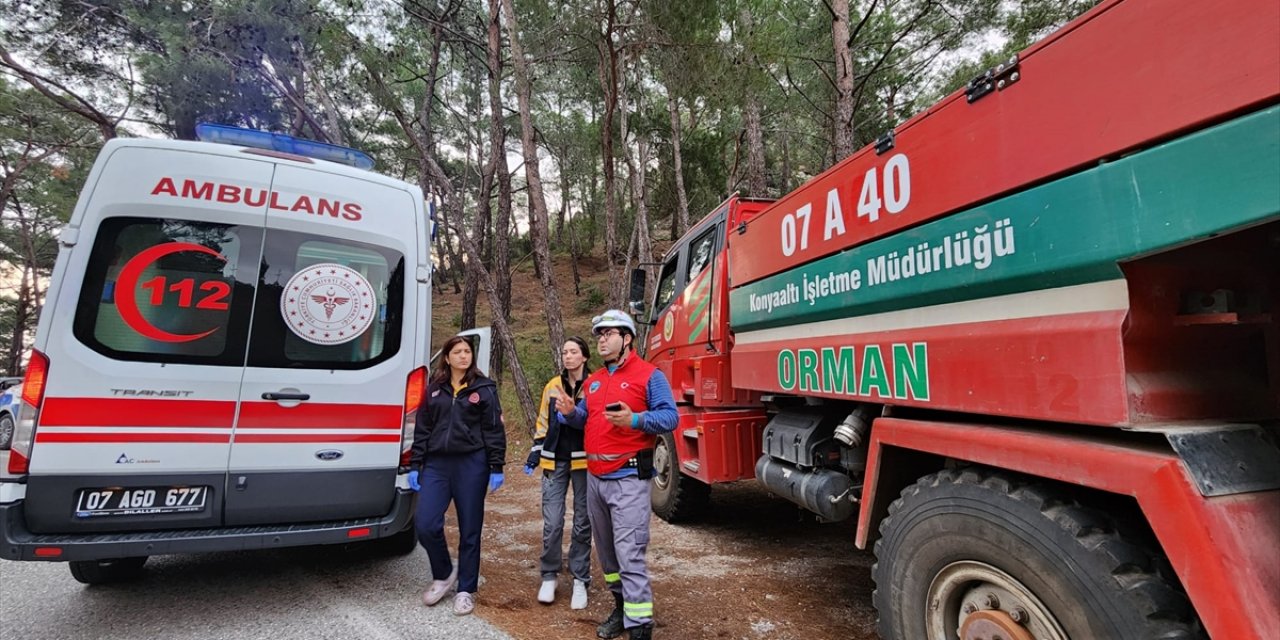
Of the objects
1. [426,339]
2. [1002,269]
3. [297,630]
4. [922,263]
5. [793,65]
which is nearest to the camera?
[1002,269]

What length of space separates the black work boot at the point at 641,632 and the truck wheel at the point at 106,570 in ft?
9.68

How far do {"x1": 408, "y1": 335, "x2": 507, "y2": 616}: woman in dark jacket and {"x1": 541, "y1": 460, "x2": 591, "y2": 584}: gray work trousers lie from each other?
1.11 feet

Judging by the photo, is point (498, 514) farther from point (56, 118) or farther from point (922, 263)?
point (56, 118)

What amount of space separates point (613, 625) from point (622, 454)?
868 mm

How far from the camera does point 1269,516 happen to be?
1.33 metres

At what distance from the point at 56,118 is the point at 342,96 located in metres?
6.58

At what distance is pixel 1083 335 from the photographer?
1.58 meters

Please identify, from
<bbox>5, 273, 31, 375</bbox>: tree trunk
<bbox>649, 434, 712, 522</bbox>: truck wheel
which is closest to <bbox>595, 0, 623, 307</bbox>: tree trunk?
<bbox>649, 434, 712, 522</bbox>: truck wheel

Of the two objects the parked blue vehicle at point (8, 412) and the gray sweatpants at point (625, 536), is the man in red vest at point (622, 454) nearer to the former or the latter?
the gray sweatpants at point (625, 536)

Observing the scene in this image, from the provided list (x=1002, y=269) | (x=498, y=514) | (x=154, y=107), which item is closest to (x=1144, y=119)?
(x=1002, y=269)

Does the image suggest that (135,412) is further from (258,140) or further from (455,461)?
(258,140)

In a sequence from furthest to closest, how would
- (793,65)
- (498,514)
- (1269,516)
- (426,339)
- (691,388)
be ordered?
(793,65) < (498,514) < (691,388) < (426,339) < (1269,516)

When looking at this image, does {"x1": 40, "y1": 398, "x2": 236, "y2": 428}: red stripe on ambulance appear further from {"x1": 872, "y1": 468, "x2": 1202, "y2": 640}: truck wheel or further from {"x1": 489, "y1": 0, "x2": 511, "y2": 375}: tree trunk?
{"x1": 489, "y1": 0, "x2": 511, "y2": 375}: tree trunk

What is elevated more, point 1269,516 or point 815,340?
point 815,340
